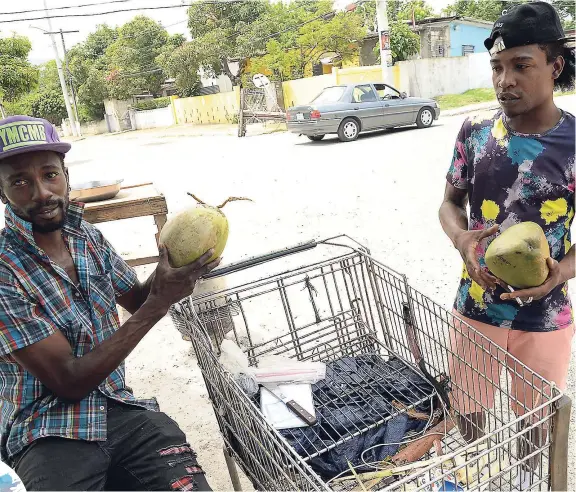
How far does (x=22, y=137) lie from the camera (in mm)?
1599

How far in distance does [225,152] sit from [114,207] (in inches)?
406

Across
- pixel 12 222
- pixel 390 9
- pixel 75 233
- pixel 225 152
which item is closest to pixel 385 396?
pixel 75 233

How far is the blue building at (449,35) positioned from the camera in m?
24.0

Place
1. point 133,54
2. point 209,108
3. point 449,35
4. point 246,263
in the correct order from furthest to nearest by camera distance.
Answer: point 133,54
point 209,108
point 449,35
point 246,263

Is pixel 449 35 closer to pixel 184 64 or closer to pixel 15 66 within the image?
pixel 184 64

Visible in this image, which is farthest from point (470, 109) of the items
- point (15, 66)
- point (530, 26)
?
point (530, 26)

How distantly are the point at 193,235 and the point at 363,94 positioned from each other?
37.3ft

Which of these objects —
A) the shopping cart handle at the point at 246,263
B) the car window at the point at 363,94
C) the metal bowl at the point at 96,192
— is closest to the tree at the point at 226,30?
the car window at the point at 363,94

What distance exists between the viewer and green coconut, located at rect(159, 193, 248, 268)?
1.70 metres

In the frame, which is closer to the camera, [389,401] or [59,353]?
[59,353]

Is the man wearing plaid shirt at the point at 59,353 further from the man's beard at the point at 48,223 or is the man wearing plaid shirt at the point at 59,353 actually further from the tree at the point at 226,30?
the tree at the point at 226,30

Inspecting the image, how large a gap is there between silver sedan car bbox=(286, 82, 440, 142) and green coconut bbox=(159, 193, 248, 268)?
10438mm

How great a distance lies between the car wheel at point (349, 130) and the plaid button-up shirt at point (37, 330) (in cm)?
1085

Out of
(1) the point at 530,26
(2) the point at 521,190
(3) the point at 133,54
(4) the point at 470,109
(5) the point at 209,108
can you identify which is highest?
(3) the point at 133,54
